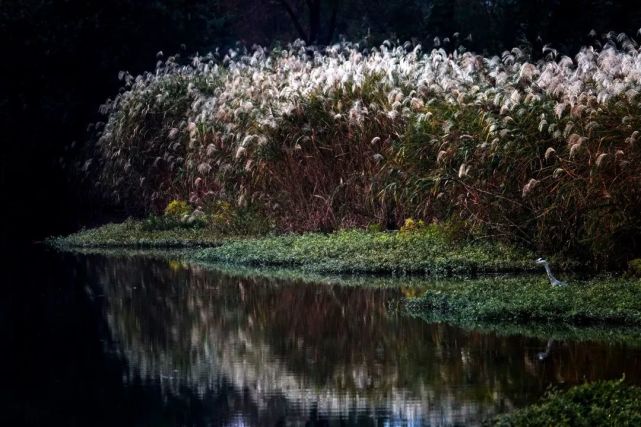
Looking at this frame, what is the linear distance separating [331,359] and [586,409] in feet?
10.0

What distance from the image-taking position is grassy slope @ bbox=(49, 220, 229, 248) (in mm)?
21062

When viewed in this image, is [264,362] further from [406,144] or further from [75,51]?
[75,51]

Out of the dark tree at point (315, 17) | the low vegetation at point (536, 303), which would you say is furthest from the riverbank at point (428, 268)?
the dark tree at point (315, 17)

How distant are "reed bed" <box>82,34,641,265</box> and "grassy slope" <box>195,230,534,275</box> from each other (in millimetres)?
408

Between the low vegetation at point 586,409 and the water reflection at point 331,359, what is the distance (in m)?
0.38

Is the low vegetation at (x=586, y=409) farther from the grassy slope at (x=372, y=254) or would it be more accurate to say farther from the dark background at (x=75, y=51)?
the dark background at (x=75, y=51)

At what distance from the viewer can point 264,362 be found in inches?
399

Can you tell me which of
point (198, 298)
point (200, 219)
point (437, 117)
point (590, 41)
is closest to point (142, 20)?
point (590, 41)

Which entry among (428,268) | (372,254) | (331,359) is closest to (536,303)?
(331,359)

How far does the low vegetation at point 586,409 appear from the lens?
7281mm

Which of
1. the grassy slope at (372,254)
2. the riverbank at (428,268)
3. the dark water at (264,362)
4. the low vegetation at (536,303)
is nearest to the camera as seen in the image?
the dark water at (264,362)

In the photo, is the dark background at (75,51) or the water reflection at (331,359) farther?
the dark background at (75,51)

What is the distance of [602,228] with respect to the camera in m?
14.1

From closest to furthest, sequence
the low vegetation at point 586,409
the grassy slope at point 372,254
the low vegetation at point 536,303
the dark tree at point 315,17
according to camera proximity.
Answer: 1. the low vegetation at point 586,409
2. the low vegetation at point 536,303
3. the grassy slope at point 372,254
4. the dark tree at point 315,17
